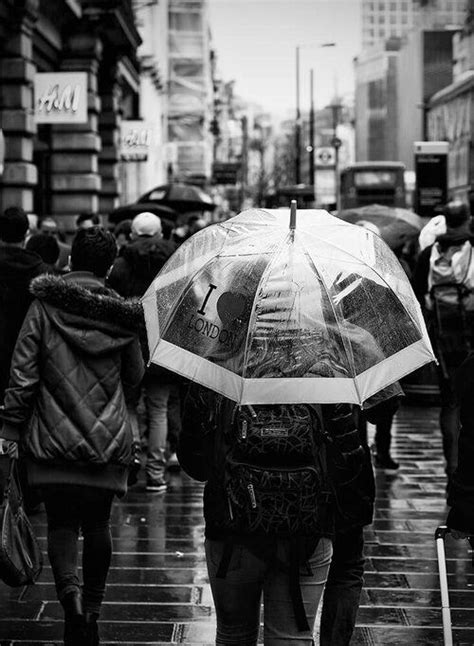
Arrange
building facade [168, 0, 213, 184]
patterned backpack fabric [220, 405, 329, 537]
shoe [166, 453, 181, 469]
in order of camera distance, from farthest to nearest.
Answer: building facade [168, 0, 213, 184]
shoe [166, 453, 181, 469]
patterned backpack fabric [220, 405, 329, 537]

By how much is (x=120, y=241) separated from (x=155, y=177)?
3460 cm

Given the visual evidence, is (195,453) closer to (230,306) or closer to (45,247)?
(230,306)

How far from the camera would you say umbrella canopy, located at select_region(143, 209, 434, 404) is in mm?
4145

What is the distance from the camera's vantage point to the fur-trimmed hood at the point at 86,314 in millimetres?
5672

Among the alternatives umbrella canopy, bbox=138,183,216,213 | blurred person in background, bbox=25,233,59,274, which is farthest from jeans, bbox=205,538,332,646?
umbrella canopy, bbox=138,183,216,213

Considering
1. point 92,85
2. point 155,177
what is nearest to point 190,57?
point 155,177

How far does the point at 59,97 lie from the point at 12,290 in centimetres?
1451

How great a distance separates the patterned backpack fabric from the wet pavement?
209cm

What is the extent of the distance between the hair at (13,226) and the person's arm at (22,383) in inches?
89.6

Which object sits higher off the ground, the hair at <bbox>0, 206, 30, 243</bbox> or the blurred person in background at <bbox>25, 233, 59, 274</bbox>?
the hair at <bbox>0, 206, 30, 243</bbox>

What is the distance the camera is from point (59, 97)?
21.9m

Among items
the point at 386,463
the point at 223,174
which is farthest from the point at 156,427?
the point at 223,174

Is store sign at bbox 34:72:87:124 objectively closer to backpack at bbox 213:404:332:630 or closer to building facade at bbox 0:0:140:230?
building facade at bbox 0:0:140:230

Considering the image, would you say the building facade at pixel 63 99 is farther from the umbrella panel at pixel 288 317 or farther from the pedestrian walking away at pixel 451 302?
the umbrella panel at pixel 288 317
